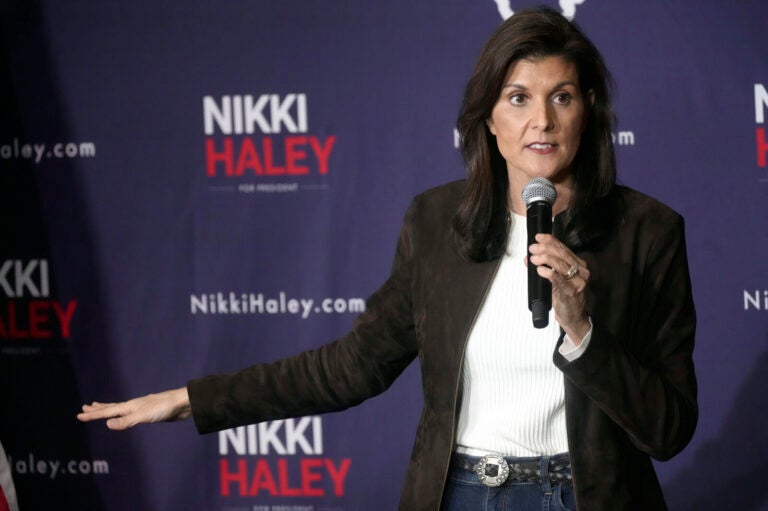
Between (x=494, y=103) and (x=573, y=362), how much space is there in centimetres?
56

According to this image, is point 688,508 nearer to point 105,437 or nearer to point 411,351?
point 411,351

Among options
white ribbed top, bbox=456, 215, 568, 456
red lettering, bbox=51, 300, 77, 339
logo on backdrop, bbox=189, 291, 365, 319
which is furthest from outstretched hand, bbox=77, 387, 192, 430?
red lettering, bbox=51, 300, 77, 339

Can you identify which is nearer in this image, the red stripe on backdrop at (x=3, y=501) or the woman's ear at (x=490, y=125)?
the woman's ear at (x=490, y=125)

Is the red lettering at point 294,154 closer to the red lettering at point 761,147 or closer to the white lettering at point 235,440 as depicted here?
the white lettering at point 235,440

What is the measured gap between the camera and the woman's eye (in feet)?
6.11

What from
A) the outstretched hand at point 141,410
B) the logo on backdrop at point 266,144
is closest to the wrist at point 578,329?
the outstretched hand at point 141,410

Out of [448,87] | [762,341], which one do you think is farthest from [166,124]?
[762,341]

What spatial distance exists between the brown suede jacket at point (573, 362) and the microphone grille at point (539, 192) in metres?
0.17

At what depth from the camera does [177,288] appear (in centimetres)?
349

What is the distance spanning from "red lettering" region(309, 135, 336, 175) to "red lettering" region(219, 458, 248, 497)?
1075 mm

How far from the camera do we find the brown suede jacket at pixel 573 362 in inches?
65.7

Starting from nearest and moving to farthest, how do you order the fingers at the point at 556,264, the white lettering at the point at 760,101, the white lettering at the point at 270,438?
1. the fingers at the point at 556,264
2. the white lettering at the point at 760,101
3. the white lettering at the point at 270,438

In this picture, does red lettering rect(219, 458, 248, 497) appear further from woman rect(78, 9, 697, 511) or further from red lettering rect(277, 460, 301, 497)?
woman rect(78, 9, 697, 511)

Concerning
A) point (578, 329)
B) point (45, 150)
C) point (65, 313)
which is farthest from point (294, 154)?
point (578, 329)
